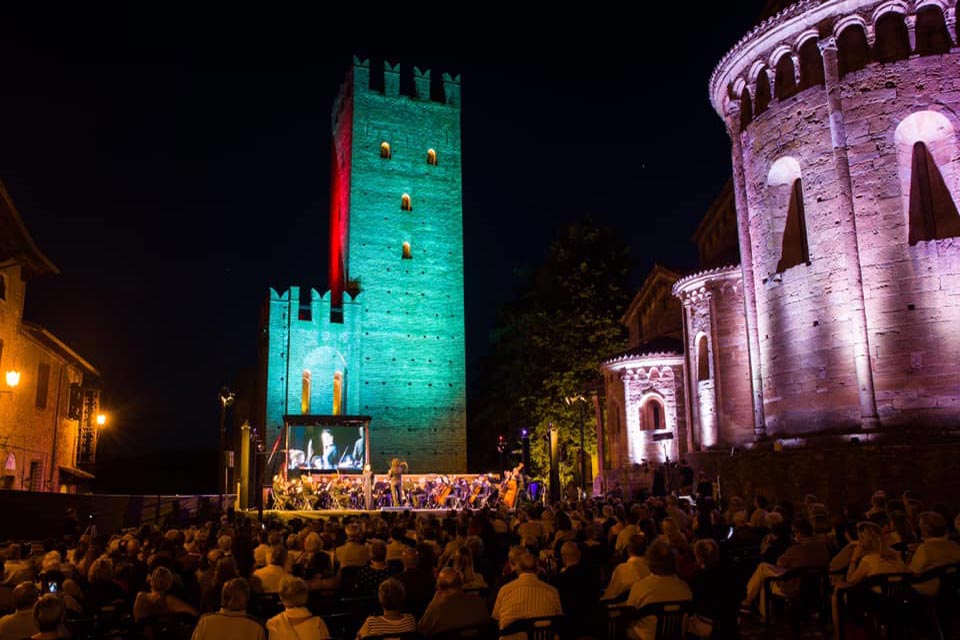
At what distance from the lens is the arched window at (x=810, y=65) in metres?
19.4

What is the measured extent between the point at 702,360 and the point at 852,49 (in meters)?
11.5

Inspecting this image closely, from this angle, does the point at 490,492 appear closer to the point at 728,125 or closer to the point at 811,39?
the point at 728,125

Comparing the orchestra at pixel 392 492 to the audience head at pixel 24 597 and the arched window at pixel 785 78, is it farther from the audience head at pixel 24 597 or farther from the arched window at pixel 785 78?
the audience head at pixel 24 597

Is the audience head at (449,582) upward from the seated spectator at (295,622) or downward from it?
upward

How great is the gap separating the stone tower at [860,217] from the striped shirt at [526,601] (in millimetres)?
13915

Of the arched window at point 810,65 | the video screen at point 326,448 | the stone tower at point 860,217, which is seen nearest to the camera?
the stone tower at point 860,217

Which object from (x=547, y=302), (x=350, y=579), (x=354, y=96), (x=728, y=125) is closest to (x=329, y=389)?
(x=547, y=302)

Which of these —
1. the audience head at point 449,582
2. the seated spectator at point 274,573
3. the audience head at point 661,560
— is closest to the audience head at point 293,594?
the audience head at point 449,582

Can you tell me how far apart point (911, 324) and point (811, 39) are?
7181 millimetres

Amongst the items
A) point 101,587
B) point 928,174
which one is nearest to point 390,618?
point 101,587

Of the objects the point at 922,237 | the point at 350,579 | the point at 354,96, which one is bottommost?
the point at 350,579

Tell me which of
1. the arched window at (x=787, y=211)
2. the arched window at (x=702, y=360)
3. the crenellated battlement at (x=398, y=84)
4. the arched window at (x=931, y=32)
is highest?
the crenellated battlement at (x=398, y=84)

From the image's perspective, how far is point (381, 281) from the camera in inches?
1817

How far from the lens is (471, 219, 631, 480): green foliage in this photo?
41.6 metres
